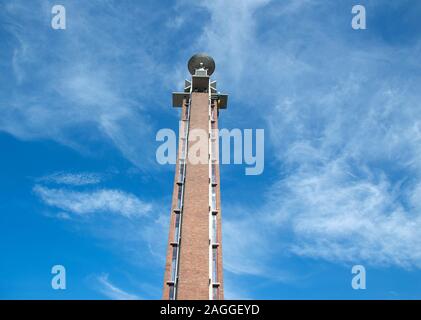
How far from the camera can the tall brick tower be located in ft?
97.7

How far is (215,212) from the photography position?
1346 inches

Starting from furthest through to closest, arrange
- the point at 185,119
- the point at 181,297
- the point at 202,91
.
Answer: the point at 202,91
the point at 185,119
the point at 181,297

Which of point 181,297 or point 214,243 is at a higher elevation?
point 214,243

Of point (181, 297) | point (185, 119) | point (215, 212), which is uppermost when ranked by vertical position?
point (185, 119)

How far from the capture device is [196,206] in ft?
111

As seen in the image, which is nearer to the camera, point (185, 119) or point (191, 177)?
point (191, 177)

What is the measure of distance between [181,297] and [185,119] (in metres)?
18.7

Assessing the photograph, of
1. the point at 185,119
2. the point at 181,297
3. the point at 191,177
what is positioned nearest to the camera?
the point at 181,297

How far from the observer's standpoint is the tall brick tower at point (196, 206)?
29.8 metres
